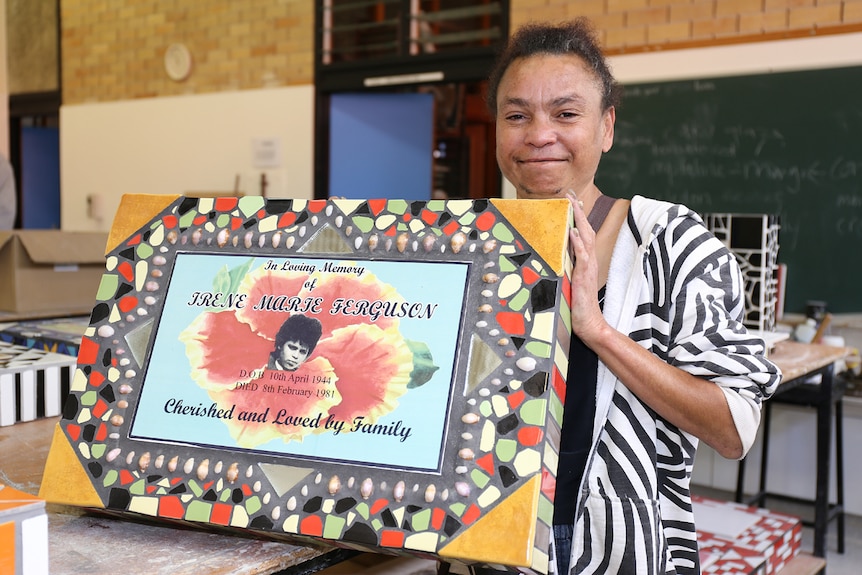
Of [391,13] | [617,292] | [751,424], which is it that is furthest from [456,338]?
[391,13]

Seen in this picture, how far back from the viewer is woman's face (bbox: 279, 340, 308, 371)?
895 mm

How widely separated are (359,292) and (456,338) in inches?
5.4

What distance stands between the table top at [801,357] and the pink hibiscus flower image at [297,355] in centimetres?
187

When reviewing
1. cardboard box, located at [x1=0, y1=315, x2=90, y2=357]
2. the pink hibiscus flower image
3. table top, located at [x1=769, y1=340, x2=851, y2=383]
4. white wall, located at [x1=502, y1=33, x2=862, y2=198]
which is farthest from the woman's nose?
white wall, located at [x1=502, y1=33, x2=862, y2=198]

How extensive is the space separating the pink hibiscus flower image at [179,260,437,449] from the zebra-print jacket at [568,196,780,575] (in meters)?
0.32

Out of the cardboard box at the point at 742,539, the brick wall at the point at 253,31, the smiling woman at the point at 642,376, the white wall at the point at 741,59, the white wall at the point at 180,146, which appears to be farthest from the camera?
the white wall at the point at 180,146

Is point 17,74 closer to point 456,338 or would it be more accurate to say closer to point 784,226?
point 784,226

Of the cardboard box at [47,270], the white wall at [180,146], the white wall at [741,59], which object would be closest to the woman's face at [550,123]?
the cardboard box at [47,270]

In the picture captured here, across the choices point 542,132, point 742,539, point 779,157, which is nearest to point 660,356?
point 542,132

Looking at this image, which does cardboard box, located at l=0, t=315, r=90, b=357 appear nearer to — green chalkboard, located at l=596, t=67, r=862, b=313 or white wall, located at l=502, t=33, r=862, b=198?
white wall, located at l=502, t=33, r=862, b=198

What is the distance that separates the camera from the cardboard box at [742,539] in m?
2.00

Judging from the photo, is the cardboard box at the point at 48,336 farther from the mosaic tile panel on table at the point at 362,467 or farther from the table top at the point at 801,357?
the table top at the point at 801,357

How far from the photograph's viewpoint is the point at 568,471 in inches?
41.2

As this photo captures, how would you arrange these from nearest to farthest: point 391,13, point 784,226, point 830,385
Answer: point 830,385, point 784,226, point 391,13
